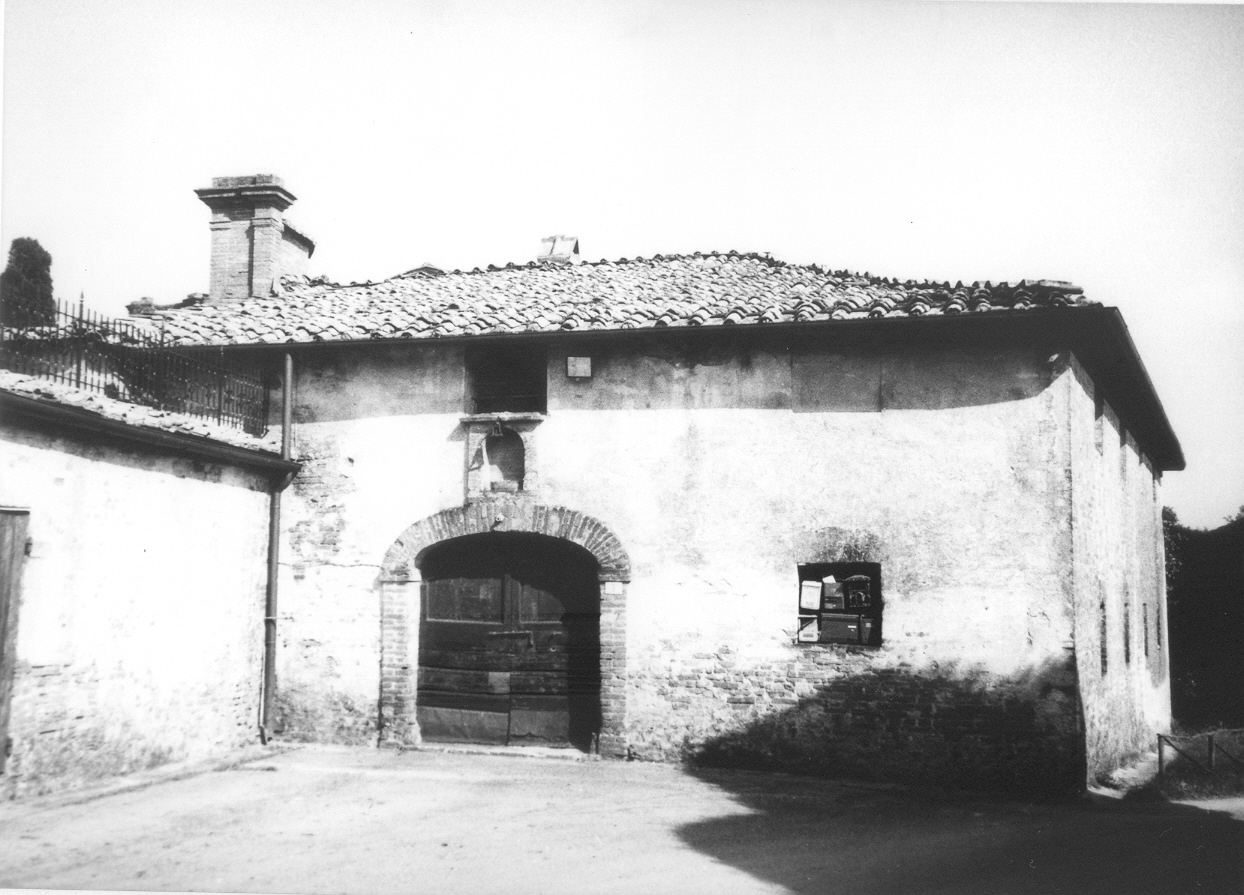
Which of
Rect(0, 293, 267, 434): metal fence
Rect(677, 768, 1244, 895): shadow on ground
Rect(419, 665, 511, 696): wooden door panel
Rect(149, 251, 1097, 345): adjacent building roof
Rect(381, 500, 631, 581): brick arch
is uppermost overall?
Rect(149, 251, 1097, 345): adjacent building roof

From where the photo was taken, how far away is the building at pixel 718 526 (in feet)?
29.6

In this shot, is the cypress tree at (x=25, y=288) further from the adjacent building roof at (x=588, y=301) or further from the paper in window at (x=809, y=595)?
the paper in window at (x=809, y=595)

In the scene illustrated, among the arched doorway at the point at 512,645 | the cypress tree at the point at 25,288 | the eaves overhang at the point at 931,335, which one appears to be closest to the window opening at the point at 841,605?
the arched doorway at the point at 512,645

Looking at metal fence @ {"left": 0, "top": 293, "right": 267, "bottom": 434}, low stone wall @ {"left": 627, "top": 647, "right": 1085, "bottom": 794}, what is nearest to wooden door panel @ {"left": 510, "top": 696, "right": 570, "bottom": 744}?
low stone wall @ {"left": 627, "top": 647, "right": 1085, "bottom": 794}

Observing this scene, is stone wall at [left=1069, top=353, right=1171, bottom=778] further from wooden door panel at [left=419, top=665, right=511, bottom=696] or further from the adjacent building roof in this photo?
wooden door panel at [left=419, top=665, right=511, bottom=696]

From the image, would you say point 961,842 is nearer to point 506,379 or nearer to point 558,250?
point 506,379

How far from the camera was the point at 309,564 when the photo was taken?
10562mm

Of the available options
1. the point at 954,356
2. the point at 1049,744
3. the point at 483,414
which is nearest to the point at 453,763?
the point at 483,414

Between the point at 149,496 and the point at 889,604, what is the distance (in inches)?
266

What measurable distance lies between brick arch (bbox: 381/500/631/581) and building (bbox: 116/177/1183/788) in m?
0.03

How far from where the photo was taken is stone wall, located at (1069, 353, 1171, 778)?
9.32 m

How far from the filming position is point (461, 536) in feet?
33.4

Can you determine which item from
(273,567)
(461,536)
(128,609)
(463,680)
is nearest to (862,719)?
(463,680)

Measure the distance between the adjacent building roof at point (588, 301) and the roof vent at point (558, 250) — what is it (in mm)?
383
